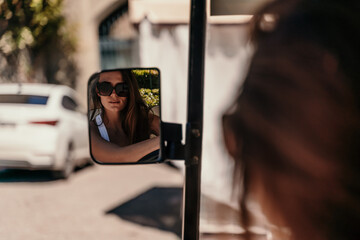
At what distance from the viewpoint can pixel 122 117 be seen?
1.16m

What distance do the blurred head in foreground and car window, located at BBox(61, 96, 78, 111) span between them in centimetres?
607

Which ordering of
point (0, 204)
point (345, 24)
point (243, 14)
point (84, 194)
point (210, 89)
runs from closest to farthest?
point (345, 24)
point (243, 14)
point (210, 89)
point (0, 204)
point (84, 194)

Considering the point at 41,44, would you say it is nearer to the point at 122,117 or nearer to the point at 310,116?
the point at 122,117

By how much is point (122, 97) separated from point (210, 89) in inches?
69.0

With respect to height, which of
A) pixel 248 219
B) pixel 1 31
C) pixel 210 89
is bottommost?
pixel 248 219

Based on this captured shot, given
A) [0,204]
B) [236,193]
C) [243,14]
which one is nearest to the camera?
[236,193]

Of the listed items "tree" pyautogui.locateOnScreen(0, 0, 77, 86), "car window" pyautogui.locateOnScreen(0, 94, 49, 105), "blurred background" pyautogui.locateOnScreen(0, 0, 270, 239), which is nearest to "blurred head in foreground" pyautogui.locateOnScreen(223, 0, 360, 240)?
"blurred background" pyautogui.locateOnScreen(0, 0, 270, 239)

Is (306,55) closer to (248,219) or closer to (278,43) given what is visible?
(278,43)

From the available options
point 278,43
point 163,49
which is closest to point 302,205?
point 278,43

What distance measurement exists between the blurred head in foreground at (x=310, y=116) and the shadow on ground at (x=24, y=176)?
20.0 feet

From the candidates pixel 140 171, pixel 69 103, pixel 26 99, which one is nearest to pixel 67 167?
pixel 69 103

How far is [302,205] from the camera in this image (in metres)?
1.01

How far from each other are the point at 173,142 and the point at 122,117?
19 centimetres

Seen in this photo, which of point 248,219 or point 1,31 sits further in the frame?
point 1,31
